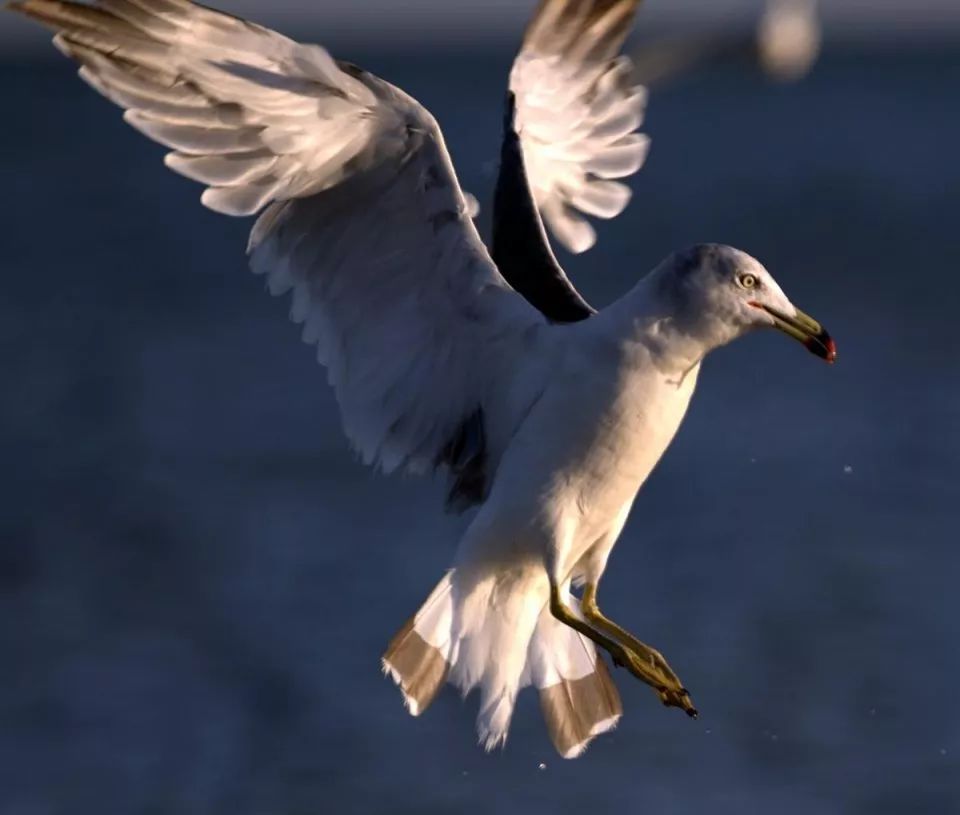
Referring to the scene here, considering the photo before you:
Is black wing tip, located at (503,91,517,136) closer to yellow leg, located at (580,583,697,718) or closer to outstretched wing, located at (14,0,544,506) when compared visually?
outstretched wing, located at (14,0,544,506)

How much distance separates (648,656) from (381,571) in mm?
4338

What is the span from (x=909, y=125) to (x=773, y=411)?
55.5 ft

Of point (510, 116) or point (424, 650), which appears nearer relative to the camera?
point (424, 650)

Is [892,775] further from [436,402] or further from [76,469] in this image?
[76,469]

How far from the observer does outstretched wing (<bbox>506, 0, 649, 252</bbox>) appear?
7.50 metres

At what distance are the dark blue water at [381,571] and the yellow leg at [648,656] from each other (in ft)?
7.50

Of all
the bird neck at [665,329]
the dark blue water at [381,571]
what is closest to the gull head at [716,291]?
the bird neck at [665,329]

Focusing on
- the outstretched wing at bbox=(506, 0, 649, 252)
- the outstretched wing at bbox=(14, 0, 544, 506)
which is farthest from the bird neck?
the outstretched wing at bbox=(506, 0, 649, 252)

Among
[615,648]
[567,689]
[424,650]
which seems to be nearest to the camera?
[615,648]

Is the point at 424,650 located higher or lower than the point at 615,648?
lower

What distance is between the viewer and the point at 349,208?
247 inches

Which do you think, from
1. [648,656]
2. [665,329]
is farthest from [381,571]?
[665,329]

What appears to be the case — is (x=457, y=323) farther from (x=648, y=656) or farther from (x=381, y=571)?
(x=381, y=571)

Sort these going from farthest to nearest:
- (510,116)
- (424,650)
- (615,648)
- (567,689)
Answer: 1. (510,116)
2. (567,689)
3. (424,650)
4. (615,648)
